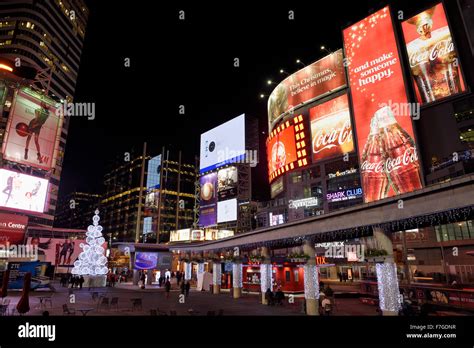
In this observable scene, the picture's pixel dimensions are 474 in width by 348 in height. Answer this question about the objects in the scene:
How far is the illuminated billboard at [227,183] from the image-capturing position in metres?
59.0

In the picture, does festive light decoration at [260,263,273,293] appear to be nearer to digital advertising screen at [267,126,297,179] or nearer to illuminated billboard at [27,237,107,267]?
digital advertising screen at [267,126,297,179]

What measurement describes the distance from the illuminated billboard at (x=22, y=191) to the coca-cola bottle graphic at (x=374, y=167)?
41.1 meters

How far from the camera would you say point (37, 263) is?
32844 mm

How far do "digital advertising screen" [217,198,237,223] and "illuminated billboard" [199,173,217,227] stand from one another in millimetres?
1516

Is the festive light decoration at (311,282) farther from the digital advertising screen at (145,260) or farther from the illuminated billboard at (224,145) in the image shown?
the illuminated billboard at (224,145)

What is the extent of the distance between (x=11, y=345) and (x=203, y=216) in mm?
57692


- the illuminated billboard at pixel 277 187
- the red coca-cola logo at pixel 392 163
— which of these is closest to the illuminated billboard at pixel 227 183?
the illuminated billboard at pixel 277 187

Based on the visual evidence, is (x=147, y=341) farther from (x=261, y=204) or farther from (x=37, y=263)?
(x=261, y=204)

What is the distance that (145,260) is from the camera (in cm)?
4253

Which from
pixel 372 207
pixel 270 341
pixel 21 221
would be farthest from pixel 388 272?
pixel 21 221

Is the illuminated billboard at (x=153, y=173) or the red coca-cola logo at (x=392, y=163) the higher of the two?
the illuminated billboard at (x=153, y=173)

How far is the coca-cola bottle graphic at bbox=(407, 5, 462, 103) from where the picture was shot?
33.1m

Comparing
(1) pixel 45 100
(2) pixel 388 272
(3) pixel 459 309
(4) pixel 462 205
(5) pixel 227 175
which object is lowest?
(3) pixel 459 309

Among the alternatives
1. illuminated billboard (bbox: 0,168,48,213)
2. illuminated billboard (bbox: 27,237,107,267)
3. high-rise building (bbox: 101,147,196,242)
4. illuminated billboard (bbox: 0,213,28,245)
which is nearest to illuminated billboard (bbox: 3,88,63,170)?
illuminated billboard (bbox: 0,168,48,213)
